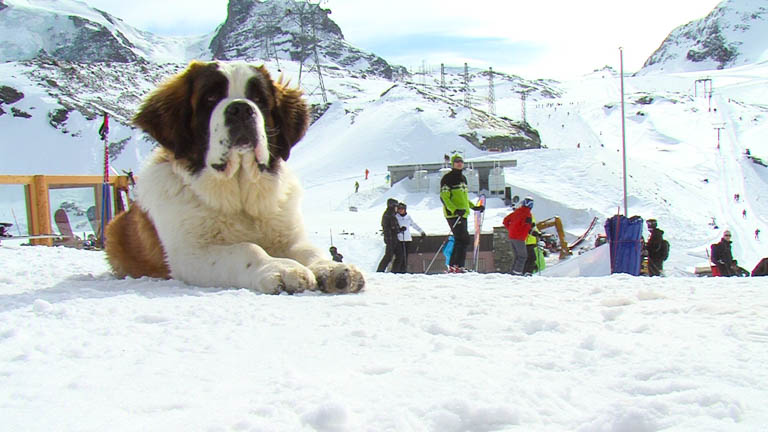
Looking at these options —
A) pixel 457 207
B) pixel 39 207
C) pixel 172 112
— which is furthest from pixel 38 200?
pixel 172 112

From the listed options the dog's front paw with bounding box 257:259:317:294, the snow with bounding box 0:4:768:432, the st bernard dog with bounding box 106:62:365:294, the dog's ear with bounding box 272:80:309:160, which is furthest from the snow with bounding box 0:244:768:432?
the dog's ear with bounding box 272:80:309:160

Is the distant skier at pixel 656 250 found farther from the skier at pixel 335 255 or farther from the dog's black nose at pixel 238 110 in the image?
the dog's black nose at pixel 238 110

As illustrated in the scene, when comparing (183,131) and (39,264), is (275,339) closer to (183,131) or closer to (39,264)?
(183,131)

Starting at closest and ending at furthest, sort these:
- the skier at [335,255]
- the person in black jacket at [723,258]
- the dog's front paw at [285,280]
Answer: the dog's front paw at [285,280], the person in black jacket at [723,258], the skier at [335,255]

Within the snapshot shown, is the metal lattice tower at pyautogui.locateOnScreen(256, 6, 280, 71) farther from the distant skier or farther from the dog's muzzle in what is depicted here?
the dog's muzzle

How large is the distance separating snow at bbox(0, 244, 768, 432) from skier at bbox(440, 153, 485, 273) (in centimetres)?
475

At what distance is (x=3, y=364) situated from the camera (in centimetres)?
146

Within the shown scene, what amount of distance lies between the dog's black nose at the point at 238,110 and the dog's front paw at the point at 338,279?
96cm

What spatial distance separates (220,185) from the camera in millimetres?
3312

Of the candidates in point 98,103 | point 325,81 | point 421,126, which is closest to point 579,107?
point 325,81

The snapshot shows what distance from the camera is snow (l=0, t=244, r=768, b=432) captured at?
1.13 metres

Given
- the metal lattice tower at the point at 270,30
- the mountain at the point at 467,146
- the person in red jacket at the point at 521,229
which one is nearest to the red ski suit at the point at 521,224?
the person in red jacket at the point at 521,229

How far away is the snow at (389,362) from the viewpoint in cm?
113

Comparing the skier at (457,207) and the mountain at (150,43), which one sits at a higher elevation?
the mountain at (150,43)
